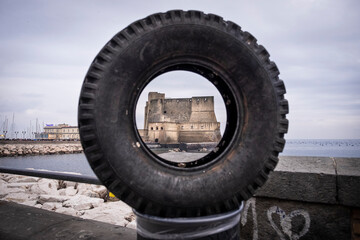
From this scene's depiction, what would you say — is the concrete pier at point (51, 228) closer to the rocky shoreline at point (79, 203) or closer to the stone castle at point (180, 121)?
the rocky shoreline at point (79, 203)

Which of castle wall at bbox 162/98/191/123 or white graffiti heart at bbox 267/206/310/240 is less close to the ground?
castle wall at bbox 162/98/191/123

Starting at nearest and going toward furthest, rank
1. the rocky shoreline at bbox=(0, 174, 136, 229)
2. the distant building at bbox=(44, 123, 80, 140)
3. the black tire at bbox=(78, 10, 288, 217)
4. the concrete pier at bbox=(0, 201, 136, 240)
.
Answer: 1. the black tire at bbox=(78, 10, 288, 217)
2. the concrete pier at bbox=(0, 201, 136, 240)
3. the rocky shoreline at bbox=(0, 174, 136, 229)
4. the distant building at bbox=(44, 123, 80, 140)

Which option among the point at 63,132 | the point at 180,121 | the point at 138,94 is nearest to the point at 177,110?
the point at 180,121

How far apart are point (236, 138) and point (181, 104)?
150ft

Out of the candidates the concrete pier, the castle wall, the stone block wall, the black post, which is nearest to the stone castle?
the castle wall

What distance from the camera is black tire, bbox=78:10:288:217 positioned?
1233mm

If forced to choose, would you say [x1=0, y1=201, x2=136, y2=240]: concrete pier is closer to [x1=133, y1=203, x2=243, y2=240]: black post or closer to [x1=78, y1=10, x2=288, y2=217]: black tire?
[x1=133, y1=203, x2=243, y2=240]: black post

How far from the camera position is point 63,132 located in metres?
88.4

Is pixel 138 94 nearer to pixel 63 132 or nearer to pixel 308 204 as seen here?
pixel 308 204

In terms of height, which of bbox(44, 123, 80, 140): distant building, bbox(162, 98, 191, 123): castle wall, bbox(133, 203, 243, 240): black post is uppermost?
bbox(162, 98, 191, 123): castle wall

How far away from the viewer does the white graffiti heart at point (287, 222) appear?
7.23 ft

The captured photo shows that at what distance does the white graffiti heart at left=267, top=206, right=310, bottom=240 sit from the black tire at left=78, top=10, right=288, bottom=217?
3.92 feet

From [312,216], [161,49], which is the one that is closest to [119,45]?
[161,49]

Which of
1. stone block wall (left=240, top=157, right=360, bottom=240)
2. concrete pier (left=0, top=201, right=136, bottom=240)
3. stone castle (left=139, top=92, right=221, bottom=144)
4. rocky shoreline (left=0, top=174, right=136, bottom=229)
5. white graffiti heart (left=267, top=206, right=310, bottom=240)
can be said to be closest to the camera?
stone block wall (left=240, top=157, right=360, bottom=240)
